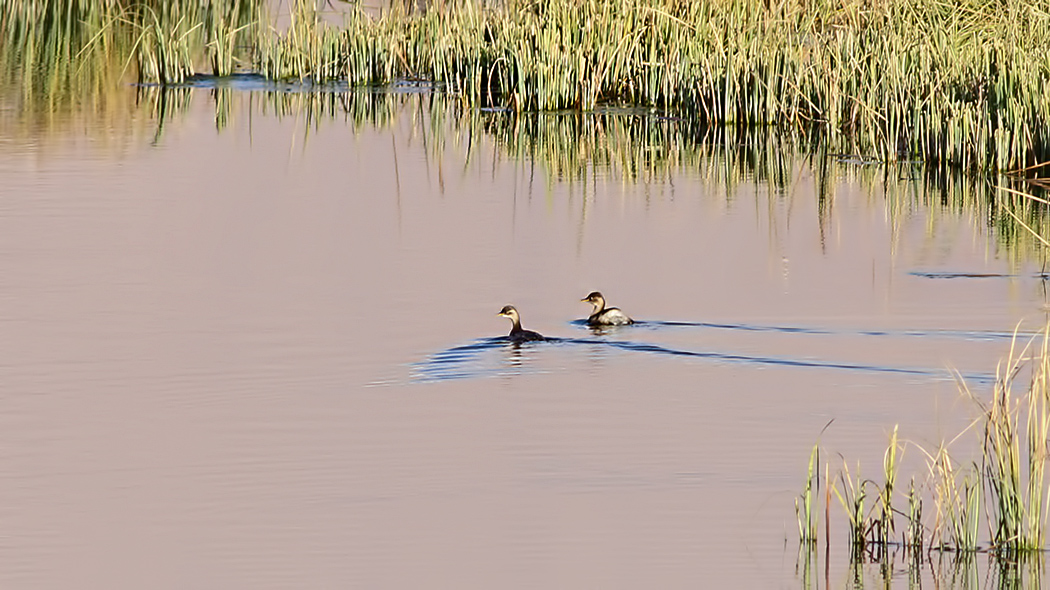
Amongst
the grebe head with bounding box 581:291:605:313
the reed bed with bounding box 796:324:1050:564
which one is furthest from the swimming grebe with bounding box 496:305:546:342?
the reed bed with bounding box 796:324:1050:564

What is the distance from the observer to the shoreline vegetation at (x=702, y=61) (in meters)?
15.3

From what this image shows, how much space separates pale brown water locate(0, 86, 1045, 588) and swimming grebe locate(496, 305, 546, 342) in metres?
0.09

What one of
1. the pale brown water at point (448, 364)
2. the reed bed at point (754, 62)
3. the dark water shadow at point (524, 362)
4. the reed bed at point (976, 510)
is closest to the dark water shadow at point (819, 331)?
the pale brown water at point (448, 364)

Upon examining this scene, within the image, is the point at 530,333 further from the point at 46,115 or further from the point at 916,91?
the point at 46,115

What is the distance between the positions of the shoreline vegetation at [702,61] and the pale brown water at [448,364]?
2.93 feet

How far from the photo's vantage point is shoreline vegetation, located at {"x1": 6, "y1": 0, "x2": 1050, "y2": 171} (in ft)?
50.3

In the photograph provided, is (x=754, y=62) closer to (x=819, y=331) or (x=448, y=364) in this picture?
(x=819, y=331)

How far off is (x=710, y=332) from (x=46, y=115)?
10.5 metres

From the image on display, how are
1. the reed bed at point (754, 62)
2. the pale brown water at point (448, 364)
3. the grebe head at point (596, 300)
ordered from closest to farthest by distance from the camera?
the pale brown water at point (448, 364)
the grebe head at point (596, 300)
the reed bed at point (754, 62)

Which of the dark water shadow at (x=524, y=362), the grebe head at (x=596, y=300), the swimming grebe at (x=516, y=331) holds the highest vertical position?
the grebe head at (x=596, y=300)

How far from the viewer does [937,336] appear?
984 cm

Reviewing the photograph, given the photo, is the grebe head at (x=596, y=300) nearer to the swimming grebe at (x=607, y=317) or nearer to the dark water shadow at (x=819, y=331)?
the swimming grebe at (x=607, y=317)

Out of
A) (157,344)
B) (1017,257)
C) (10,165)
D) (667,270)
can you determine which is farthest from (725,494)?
(10,165)

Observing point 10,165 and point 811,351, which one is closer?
point 811,351
